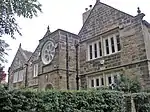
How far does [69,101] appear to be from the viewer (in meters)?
6.95

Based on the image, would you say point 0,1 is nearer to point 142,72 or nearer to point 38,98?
point 38,98

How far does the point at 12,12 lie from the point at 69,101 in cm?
473

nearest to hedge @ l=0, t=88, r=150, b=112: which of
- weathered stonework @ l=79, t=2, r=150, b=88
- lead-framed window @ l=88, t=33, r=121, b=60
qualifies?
weathered stonework @ l=79, t=2, r=150, b=88

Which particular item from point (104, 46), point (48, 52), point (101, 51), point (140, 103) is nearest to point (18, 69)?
point (48, 52)

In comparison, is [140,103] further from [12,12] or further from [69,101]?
[12,12]

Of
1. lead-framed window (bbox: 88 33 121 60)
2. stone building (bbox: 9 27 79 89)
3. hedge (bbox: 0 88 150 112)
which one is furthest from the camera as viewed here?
stone building (bbox: 9 27 79 89)

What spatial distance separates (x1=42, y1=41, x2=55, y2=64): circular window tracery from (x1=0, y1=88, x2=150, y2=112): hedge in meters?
10.2

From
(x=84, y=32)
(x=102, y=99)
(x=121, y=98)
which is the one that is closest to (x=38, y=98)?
(x=102, y=99)

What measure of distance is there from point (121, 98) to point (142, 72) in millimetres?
3459

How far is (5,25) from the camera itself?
26.4 feet

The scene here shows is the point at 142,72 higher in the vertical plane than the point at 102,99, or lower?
higher

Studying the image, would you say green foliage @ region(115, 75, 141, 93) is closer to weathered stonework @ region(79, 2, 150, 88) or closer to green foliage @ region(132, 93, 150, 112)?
weathered stonework @ region(79, 2, 150, 88)

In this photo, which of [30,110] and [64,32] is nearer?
[30,110]

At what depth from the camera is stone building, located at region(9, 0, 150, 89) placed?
40.6ft
